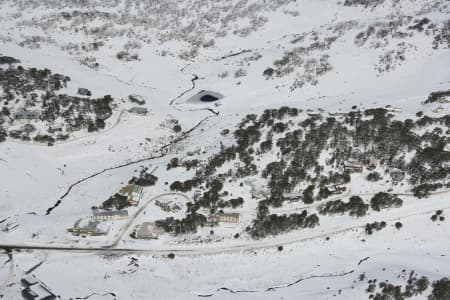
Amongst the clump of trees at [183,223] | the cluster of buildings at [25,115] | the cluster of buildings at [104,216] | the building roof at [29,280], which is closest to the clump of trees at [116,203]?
Answer: the cluster of buildings at [104,216]

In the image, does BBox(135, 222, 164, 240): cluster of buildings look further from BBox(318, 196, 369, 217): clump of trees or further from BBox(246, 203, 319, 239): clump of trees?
BBox(318, 196, 369, 217): clump of trees

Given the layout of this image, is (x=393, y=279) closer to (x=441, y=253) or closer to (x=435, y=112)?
(x=441, y=253)

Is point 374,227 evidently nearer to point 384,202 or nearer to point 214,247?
point 384,202

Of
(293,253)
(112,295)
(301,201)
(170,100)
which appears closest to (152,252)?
(112,295)

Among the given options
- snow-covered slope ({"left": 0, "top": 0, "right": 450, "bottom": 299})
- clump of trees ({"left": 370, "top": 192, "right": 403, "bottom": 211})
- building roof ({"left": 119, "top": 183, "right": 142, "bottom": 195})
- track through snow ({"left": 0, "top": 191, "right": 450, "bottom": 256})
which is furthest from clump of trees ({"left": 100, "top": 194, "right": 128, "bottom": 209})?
clump of trees ({"left": 370, "top": 192, "right": 403, "bottom": 211})

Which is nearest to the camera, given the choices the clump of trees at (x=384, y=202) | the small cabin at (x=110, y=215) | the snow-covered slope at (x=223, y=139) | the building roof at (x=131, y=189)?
the snow-covered slope at (x=223, y=139)

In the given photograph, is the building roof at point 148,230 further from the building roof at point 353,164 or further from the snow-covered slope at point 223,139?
the building roof at point 353,164

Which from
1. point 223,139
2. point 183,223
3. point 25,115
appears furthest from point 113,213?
point 25,115

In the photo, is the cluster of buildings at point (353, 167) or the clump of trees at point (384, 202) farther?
the cluster of buildings at point (353, 167)
